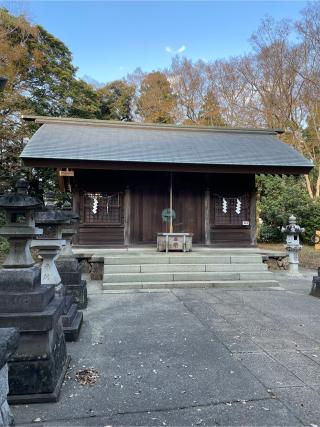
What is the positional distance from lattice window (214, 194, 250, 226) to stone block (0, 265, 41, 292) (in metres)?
7.89

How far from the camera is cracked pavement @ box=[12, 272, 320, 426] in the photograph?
2.47 metres

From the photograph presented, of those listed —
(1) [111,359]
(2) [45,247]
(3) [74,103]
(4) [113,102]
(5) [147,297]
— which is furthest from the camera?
(4) [113,102]

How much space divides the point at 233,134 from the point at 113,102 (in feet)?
45.2

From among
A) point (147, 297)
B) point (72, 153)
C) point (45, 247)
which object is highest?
point (72, 153)

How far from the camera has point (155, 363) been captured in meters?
3.38

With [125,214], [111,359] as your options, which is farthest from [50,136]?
[111,359]

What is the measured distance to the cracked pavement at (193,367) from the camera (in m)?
2.47

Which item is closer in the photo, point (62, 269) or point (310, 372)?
point (310, 372)

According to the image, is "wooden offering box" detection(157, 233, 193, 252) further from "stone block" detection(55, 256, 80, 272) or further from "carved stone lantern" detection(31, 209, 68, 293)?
"carved stone lantern" detection(31, 209, 68, 293)

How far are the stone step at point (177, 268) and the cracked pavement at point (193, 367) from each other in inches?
72.1

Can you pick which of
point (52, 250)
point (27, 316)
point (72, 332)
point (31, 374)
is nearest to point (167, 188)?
point (52, 250)

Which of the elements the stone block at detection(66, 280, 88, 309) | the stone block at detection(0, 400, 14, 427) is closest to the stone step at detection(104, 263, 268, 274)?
the stone block at detection(66, 280, 88, 309)

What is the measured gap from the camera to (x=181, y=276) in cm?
755

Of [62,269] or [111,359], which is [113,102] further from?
[111,359]
